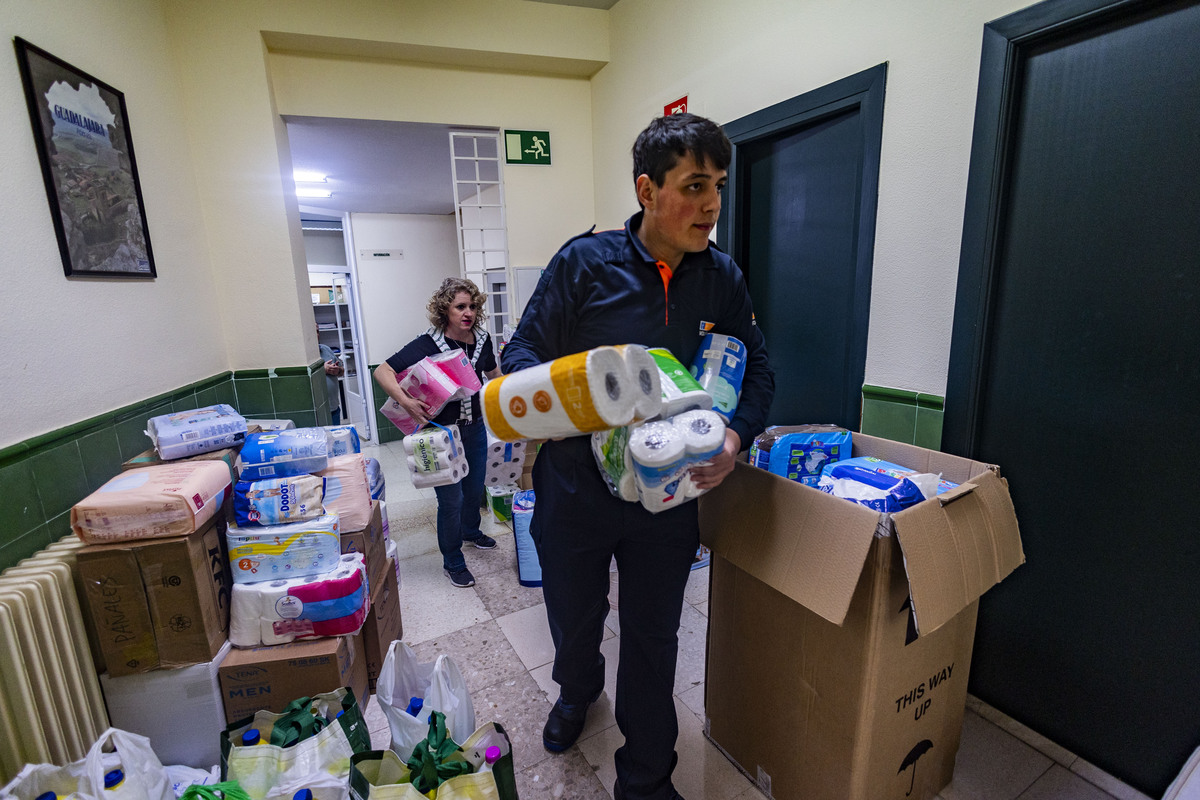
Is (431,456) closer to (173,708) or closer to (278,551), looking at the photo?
(278,551)

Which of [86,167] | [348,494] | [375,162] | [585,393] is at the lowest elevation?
[348,494]

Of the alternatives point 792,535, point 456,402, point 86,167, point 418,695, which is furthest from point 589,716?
point 86,167

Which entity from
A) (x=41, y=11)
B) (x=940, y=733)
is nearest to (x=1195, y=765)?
(x=940, y=733)

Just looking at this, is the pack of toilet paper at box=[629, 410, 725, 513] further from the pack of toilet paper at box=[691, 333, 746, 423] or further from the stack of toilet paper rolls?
the pack of toilet paper at box=[691, 333, 746, 423]

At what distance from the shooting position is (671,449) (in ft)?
2.91

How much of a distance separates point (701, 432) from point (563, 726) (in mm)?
1085

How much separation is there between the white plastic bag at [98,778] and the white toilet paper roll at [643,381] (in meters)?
1.22

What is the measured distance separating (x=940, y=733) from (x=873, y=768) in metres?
0.29

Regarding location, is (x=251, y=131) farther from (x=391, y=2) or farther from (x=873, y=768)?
(x=873, y=768)

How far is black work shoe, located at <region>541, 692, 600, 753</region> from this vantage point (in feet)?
4.92

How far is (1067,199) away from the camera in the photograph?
1.35 metres

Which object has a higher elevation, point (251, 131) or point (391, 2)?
point (391, 2)

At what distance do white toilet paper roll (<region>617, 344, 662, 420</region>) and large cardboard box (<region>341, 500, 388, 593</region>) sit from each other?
118cm

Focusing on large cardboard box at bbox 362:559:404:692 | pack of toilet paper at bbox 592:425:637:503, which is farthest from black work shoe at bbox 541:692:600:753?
pack of toilet paper at bbox 592:425:637:503
